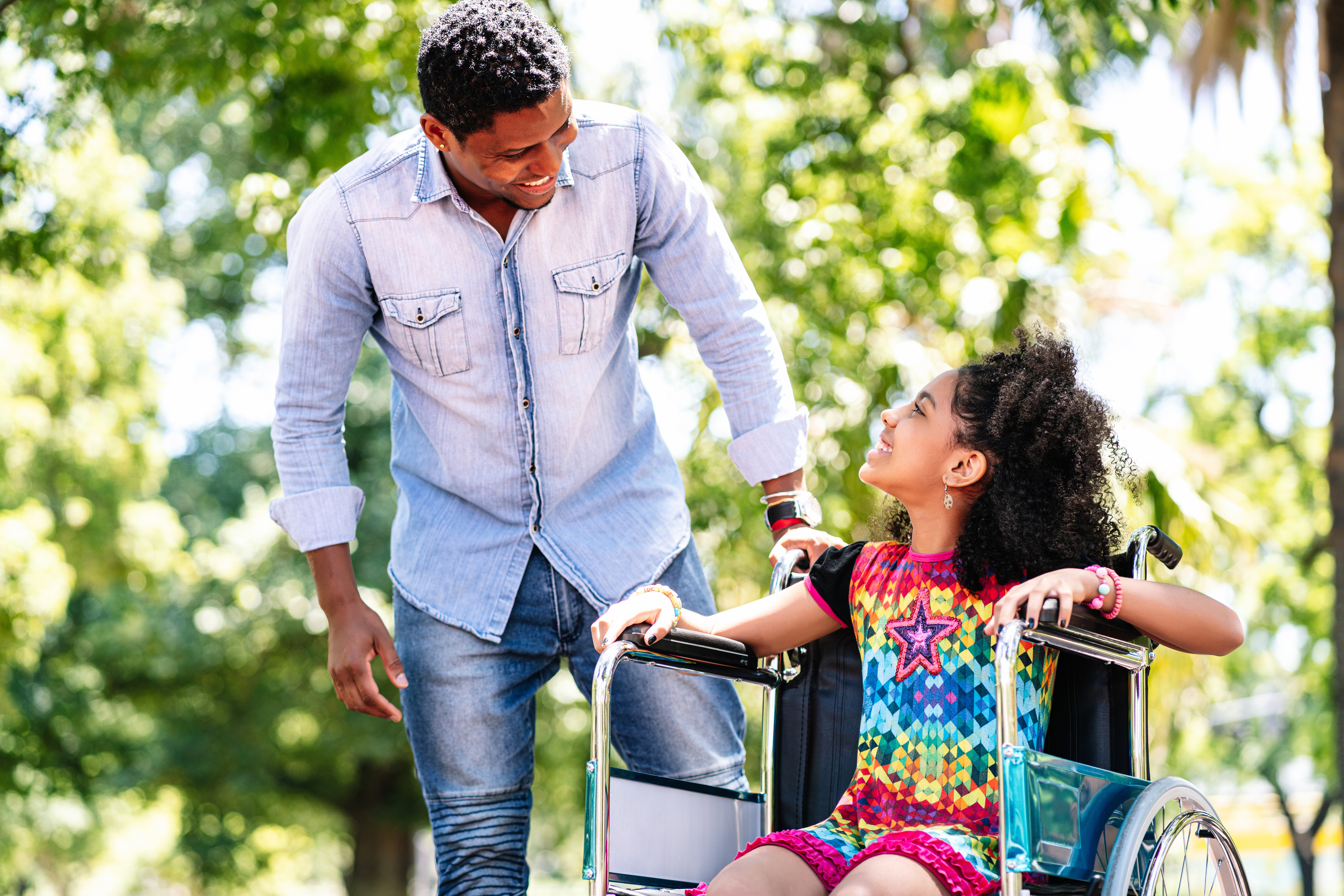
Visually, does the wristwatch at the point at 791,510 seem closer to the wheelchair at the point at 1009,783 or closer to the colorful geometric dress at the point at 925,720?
the wheelchair at the point at 1009,783

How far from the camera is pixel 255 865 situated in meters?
15.6

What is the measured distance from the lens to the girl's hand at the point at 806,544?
252 cm

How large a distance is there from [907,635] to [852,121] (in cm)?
584

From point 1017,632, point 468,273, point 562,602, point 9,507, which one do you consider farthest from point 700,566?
point 9,507

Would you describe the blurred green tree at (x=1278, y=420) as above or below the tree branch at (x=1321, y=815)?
above

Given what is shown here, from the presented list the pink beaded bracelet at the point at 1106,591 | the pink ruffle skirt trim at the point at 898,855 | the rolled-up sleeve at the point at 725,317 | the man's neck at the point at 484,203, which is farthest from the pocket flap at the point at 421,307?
the pink beaded bracelet at the point at 1106,591

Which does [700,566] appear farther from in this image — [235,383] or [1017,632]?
[235,383]

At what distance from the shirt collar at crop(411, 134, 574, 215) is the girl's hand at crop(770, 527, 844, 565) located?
2.65ft

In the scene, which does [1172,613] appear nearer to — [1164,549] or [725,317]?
[1164,549]

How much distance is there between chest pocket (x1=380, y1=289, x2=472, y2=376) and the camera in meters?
2.34

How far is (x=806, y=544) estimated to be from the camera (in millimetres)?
2525

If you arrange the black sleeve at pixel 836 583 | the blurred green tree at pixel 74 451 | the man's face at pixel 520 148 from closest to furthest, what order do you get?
the man's face at pixel 520 148
the black sleeve at pixel 836 583
the blurred green tree at pixel 74 451

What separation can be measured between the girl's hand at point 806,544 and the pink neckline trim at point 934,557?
198 millimetres

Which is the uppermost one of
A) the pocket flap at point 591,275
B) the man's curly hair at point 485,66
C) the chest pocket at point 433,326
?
the man's curly hair at point 485,66
